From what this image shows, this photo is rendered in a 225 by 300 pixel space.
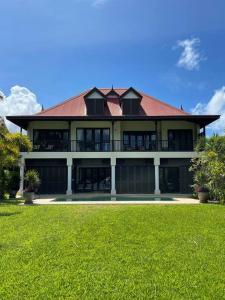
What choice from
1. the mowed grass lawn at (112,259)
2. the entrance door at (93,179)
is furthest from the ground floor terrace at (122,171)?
the mowed grass lawn at (112,259)

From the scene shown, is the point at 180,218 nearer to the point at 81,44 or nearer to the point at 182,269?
the point at 182,269

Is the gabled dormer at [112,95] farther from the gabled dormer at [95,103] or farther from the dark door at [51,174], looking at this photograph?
the dark door at [51,174]

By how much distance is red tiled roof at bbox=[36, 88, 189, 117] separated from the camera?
90.9 feet

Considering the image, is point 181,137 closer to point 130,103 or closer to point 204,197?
point 130,103

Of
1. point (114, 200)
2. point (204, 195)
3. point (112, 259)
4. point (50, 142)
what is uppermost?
point (50, 142)

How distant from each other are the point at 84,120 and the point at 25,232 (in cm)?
1812

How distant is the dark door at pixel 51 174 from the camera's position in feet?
85.7

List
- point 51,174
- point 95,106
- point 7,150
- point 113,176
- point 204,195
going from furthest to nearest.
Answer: point 95,106, point 51,174, point 113,176, point 204,195, point 7,150

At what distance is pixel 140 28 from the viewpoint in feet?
52.3

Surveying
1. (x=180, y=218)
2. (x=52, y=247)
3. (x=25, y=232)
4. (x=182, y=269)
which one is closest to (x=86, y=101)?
(x=180, y=218)

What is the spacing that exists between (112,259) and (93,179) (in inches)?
838

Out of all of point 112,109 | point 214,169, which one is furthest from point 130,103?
point 214,169

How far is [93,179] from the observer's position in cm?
2764

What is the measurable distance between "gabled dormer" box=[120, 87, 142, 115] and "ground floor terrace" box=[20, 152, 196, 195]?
400 centimetres
